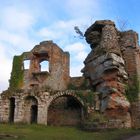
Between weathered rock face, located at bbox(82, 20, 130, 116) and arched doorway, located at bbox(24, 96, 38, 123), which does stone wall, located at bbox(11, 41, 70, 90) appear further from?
arched doorway, located at bbox(24, 96, 38, 123)

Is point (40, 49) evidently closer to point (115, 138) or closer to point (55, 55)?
point (55, 55)

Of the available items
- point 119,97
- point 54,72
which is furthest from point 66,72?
point 119,97

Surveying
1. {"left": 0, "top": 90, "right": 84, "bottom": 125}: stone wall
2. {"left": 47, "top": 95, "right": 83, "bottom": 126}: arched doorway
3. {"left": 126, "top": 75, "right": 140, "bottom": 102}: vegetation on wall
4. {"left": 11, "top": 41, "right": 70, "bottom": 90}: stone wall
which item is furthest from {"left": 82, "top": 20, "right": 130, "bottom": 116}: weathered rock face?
{"left": 11, "top": 41, "right": 70, "bottom": 90}: stone wall

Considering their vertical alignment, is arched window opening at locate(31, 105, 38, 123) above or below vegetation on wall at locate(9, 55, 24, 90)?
below

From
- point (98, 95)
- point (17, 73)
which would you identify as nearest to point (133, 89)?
point (98, 95)

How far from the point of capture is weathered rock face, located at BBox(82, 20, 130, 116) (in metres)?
23.0

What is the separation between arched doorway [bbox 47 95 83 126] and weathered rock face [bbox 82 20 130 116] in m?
2.14

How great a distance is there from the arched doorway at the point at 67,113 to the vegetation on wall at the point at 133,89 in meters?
4.00

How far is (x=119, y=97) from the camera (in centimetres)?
2308

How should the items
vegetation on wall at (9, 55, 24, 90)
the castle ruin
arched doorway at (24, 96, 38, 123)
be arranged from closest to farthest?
the castle ruin < arched doorway at (24, 96, 38, 123) < vegetation on wall at (9, 55, 24, 90)

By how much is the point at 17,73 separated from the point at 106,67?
12.2 m

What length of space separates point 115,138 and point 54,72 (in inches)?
684

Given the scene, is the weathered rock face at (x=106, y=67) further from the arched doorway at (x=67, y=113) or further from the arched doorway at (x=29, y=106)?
the arched doorway at (x=29, y=106)

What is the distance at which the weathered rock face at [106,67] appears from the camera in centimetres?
2298
